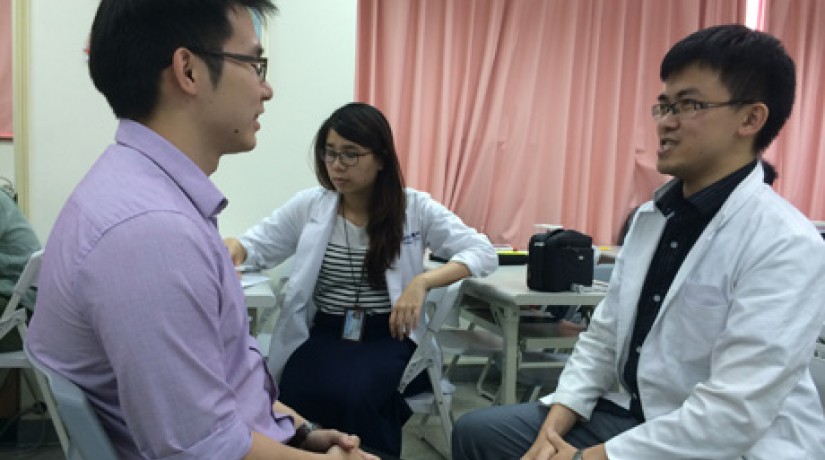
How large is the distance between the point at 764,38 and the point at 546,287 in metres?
1.09

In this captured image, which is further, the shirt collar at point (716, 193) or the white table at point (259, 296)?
the white table at point (259, 296)

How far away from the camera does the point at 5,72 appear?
252 centimetres

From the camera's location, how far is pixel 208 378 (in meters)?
0.72

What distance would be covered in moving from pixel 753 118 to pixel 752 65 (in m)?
0.10

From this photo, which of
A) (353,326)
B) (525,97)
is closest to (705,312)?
(353,326)

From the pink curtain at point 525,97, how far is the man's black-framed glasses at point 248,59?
232 cm

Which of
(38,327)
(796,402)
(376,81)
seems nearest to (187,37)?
(38,327)

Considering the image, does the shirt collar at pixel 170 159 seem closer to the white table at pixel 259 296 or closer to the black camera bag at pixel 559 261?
the white table at pixel 259 296

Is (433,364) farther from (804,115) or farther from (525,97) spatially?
(804,115)

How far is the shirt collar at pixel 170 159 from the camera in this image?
0.80 m

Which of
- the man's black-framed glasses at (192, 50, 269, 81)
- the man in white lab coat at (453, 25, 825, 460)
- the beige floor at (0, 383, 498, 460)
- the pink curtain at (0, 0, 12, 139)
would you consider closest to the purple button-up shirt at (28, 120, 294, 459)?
the man's black-framed glasses at (192, 50, 269, 81)

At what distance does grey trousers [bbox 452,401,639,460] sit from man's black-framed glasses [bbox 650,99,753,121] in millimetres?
656

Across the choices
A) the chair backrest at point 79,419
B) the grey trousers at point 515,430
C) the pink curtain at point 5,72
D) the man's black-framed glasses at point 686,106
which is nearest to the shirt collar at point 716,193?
the man's black-framed glasses at point 686,106

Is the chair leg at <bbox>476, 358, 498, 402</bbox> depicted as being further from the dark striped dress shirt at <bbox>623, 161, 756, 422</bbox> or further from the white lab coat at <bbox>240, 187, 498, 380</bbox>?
the dark striped dress shirt at <bbox>623, 161, 756, 422</bbox>
